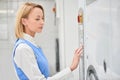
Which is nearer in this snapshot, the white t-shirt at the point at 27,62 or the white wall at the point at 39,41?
the white t-shirt at the point at 27,62

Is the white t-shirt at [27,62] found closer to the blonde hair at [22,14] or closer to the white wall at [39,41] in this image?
the blonde hair at [22,14]

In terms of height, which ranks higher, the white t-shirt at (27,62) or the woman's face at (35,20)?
the woman's face at (35,20)

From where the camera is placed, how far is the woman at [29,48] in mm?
1439

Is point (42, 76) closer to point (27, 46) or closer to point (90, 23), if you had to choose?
point (27, 46)

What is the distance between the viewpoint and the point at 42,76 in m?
1.46

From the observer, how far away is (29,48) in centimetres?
145

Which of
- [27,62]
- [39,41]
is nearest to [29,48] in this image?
[27,62]

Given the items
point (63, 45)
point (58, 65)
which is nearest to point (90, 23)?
point (63, 45)

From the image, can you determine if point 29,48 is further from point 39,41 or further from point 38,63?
point 39,41

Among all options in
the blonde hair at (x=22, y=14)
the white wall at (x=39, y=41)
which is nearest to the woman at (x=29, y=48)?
the blonde hair at (x=22, y=14)

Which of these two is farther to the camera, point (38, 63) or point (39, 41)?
point (39, 41)

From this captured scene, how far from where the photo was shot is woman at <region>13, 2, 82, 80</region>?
4.72ft

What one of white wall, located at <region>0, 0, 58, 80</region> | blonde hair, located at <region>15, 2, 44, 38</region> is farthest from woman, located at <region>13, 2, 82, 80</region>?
white wall, located at <region>0, 0, 58, 80</region>

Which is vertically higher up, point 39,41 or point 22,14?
point 22,14
